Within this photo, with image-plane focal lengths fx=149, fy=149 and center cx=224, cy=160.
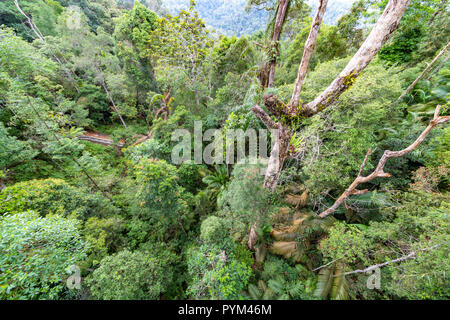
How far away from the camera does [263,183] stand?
4.21m

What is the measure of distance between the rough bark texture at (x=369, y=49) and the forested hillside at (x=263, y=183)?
2 cm

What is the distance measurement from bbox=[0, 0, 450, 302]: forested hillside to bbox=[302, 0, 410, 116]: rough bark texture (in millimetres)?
21

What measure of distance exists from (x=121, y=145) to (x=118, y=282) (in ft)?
44.2

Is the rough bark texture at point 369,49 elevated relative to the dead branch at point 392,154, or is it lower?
elevated

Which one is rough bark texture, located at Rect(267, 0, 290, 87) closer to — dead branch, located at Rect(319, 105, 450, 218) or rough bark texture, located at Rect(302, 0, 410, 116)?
rough bark texture, located at Rect(302, 0, 410, 116)

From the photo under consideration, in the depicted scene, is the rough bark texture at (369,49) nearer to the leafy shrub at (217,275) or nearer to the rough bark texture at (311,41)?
the rough bark texture at (311,41)

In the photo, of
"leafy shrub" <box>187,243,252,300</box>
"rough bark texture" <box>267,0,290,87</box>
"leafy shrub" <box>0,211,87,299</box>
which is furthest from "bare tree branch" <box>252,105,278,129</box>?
"leafy shrub" <box>0,211,87,299</box>

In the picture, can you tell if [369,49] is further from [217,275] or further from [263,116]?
[217,275]

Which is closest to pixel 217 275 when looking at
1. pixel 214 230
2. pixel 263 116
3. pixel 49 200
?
pixel 214 230

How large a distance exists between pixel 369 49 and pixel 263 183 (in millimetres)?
3271

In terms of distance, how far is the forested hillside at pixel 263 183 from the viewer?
10.5 ft

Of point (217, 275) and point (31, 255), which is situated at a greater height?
point (31, 255)

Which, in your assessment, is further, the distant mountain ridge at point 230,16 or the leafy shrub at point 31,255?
the distant mountain ridge at point 230,16

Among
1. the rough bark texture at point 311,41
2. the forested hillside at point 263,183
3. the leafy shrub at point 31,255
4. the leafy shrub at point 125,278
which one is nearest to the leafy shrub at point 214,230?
the forested hillside at point 263,183
